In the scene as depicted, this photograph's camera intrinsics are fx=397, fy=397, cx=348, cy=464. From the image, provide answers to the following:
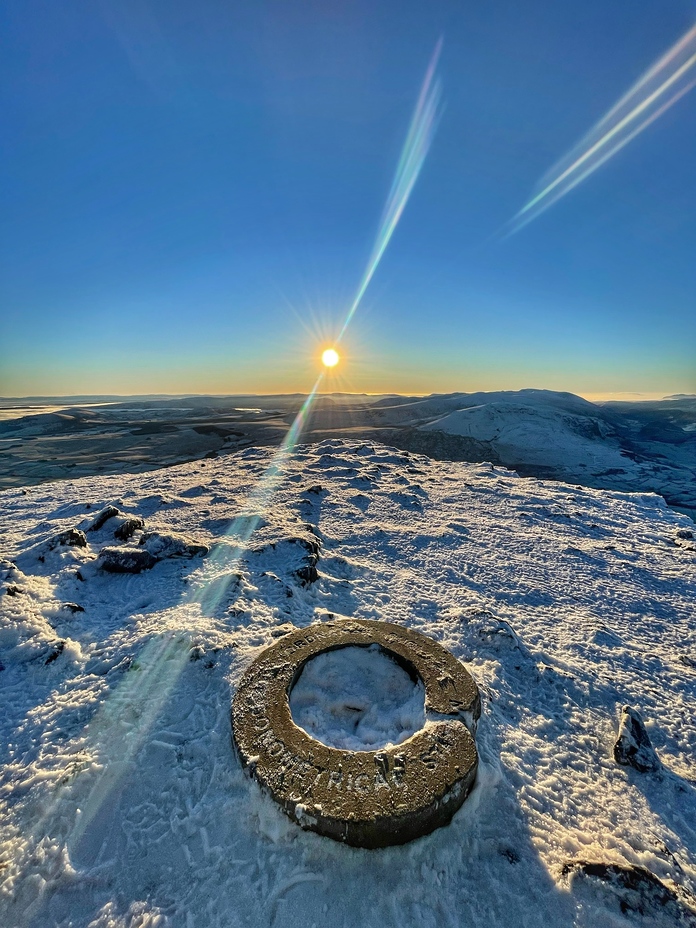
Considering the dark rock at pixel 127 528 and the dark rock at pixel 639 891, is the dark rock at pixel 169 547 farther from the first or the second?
the dark rock at pixel 639 891

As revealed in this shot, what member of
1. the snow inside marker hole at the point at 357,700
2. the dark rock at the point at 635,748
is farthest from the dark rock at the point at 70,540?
the dark rock at the point at 635,748

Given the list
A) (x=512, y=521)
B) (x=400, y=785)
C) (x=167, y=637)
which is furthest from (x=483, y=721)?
(x=512, y=521)

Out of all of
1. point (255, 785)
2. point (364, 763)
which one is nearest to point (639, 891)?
point (364, 763)

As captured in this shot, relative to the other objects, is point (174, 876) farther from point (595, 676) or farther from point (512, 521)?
point (512, 521)

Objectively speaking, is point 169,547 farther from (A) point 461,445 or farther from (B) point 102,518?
(A) point 461,445

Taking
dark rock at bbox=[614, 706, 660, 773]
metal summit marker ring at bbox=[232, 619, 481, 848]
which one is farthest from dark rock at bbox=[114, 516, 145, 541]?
dark rock at bbox=[614, 706, 660, 773]

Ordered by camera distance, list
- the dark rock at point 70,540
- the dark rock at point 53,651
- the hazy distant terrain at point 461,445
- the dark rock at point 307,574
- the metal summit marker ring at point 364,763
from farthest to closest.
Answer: the hazy distant terrain at point 461,445 < the dark rock at point 70,540 < the dark rock at point 307,574 < the dark rock at point 53,651 < the metal summit marker ring at point 364,763
